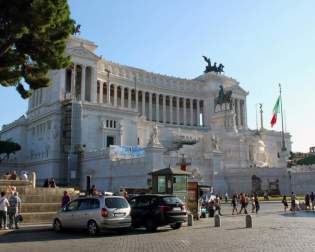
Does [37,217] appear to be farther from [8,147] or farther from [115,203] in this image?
[8,147]

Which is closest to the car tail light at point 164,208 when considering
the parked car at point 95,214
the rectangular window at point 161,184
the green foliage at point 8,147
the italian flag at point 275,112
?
the parked car at point 95,214

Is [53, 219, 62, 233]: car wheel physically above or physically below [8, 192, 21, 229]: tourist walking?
below

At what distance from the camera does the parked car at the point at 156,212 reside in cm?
1942

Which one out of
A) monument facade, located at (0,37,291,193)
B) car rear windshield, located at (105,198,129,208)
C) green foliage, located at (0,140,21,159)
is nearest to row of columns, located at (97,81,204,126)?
monument facade, located at (0,37,291,193)

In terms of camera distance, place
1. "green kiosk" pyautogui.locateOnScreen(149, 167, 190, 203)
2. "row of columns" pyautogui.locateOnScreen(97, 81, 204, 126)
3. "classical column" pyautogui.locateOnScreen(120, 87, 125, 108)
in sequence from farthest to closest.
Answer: "classical column" pyautogui.locateOnScreen(120, 87, 125, 108) → "row of columns" pyautogui.locateOnScreen(97, 81, 204, 126) → "green kiosk" pyautogui.locateOnScreen(149, 167, 190, 203)

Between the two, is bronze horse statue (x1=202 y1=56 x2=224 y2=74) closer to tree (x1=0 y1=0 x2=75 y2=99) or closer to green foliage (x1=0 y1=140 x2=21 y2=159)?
green foliage (x1=0 y1=140 x2=21 y2=159)

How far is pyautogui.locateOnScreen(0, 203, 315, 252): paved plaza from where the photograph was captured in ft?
45.8

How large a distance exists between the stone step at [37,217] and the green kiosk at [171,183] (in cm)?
646

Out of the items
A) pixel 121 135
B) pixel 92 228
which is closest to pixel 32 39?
pixel 92 228

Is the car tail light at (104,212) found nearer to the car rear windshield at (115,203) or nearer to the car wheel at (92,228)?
the car rear windshield at (115,203)

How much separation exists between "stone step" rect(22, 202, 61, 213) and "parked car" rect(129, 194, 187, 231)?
700cm

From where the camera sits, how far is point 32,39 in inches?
834

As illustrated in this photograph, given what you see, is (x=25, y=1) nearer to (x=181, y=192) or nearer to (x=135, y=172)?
(x=181, y=192)

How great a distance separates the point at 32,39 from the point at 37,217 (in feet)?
31.9
